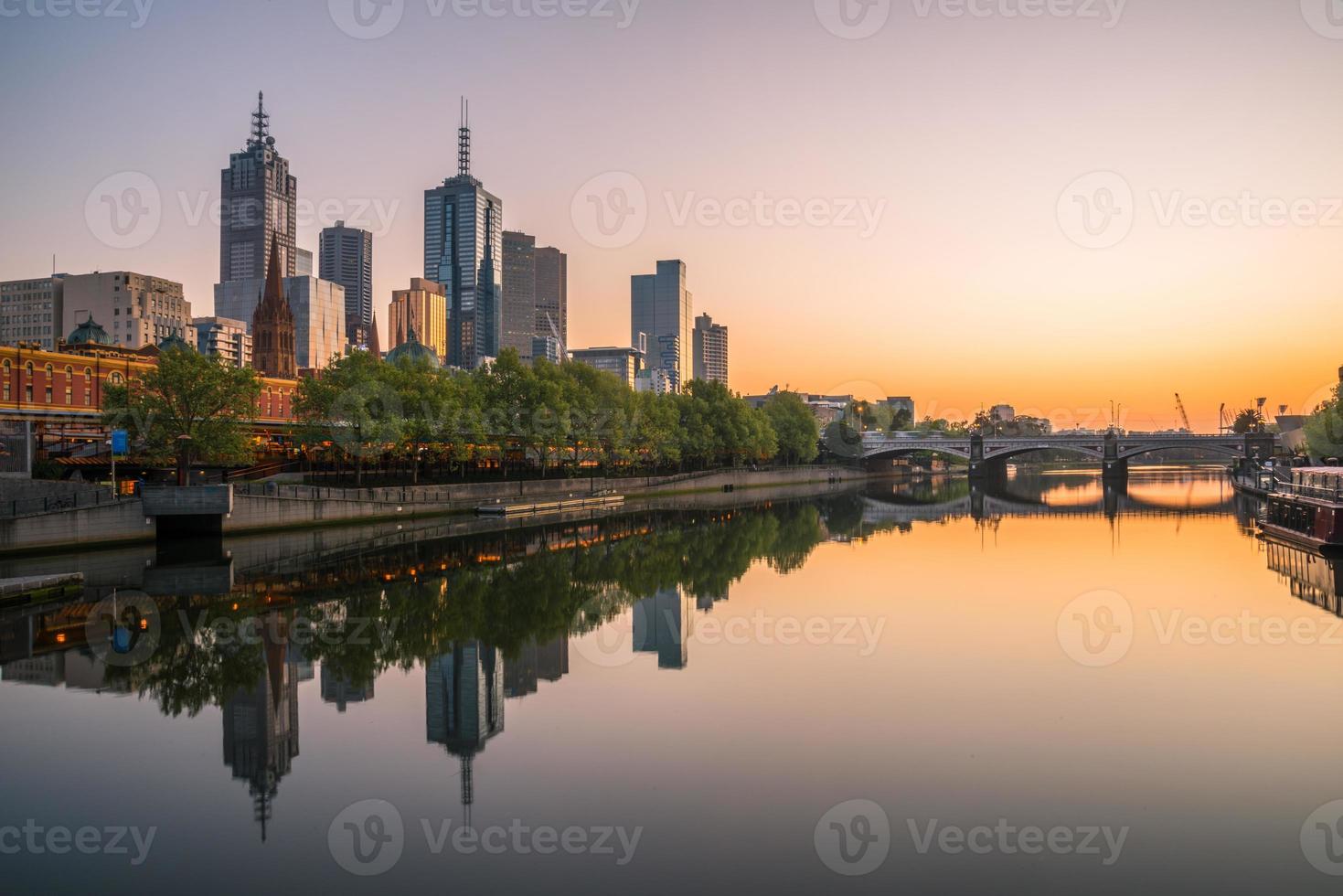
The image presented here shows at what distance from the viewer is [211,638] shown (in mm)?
26094

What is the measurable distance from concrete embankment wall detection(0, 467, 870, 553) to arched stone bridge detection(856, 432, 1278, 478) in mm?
72090

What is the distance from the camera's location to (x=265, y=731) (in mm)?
18344

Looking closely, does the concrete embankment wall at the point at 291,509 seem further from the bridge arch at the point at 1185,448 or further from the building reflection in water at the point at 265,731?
the bridge arch at the point at 1185,448

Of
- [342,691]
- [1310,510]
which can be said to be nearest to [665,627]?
[342,691]

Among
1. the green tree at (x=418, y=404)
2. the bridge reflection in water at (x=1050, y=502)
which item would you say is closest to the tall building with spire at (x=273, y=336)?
the green tree at (x=418, y=404)

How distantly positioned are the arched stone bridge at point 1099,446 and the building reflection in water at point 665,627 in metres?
109

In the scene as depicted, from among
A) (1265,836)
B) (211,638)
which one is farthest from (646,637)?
(1265,836)

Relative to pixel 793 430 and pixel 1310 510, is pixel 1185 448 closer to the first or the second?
pixel 793 430

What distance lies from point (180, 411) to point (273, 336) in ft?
326

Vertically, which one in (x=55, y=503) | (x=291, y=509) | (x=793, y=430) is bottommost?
(x=291, y=509)

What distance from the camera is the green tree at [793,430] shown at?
148375 mm

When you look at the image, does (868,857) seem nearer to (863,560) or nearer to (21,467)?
(863,560)

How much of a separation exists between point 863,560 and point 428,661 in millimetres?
28102

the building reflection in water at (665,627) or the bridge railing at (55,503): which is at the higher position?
the bridge railing at (55,503)
